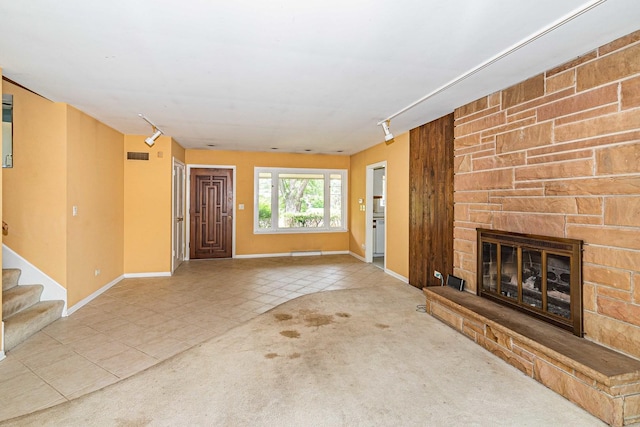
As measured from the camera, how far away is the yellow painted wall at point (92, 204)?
3732 millimetres

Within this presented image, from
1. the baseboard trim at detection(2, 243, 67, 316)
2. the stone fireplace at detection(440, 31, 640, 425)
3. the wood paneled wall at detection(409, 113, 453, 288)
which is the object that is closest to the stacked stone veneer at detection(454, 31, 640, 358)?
the stone fireplace at detection(440, 31, 640, 425)

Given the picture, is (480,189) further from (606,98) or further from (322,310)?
(322,310)

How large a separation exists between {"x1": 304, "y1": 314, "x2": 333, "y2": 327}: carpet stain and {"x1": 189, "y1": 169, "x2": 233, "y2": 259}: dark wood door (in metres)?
4.11

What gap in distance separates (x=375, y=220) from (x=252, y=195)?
2.95 m

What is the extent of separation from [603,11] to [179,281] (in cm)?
576

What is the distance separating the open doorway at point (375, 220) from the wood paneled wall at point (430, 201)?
4.51 feet

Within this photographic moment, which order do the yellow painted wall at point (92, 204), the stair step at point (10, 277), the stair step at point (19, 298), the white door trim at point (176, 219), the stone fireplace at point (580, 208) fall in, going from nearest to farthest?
the stone fireplace at point (580, 208), the stair step at point (19, 298), the stair step at point (10, 277), the yellow painted wall at point (92, 204), the white door trim at point (176, 219)

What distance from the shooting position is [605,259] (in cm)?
224

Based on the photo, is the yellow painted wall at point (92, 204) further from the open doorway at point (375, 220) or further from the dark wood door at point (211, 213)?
the open doorway at point (375, 220)

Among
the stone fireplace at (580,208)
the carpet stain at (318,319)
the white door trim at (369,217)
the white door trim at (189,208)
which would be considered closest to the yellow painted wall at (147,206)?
the white door trim at (189,208)

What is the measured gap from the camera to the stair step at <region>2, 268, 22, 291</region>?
335 cm

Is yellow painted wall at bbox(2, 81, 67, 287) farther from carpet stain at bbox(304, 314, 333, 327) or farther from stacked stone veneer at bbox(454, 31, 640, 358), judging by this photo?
stacked stone veneer at bbox(454, 31, 640, 358)

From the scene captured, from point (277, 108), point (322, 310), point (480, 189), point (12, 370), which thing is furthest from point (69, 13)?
point (480, 189)

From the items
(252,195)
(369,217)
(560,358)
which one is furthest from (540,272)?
(252,195)
